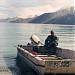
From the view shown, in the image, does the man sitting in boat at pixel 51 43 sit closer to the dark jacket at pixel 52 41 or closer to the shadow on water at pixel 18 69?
the dark jacket at pixel 52 41

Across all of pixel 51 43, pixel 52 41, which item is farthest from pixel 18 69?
pixel 52 41

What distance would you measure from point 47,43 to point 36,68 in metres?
6.32

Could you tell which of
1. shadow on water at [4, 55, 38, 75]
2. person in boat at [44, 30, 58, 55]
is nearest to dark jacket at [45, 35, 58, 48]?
person in boat at [44, 30, 58, 55]

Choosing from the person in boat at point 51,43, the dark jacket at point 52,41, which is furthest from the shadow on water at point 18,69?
the dark jacket at point 52,41

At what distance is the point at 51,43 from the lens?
1117 inches

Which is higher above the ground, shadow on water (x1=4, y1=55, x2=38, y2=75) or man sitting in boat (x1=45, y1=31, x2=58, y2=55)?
man sitting in boat (x1=45, y1=31, x2=58, y2=55)

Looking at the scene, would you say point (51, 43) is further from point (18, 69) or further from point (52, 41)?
point (18, 69)

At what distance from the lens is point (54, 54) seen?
29.5 metres

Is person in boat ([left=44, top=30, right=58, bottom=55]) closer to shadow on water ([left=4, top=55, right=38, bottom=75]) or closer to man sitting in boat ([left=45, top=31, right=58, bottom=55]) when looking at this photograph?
man sitting in boat ([left=45, top=31, right=58, bottom=55])

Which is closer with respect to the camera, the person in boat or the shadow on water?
the shadow on water

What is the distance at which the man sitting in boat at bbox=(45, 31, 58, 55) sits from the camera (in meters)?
28.2

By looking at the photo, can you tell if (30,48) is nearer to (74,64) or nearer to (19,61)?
(19,61)

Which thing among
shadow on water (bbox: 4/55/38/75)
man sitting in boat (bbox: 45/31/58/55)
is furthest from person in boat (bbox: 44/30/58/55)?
shadow on water (bbox: 4/55/38/75)

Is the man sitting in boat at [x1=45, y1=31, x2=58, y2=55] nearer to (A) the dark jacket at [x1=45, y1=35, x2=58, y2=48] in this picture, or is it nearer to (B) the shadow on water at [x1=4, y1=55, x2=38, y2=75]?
(A) the dark jacket at [x1=45, y1=35, x2=58, y2=48]
